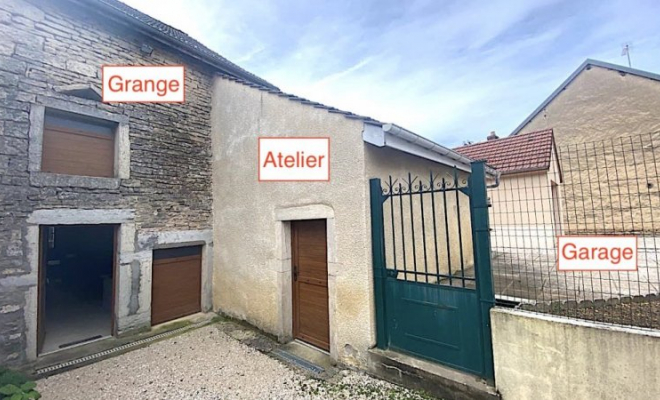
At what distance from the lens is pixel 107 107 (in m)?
5.95

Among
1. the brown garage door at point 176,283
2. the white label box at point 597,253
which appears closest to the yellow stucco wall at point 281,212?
the brown garage door at point 176,283

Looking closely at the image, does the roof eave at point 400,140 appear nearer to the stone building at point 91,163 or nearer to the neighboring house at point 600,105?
the stone building at point 91,163

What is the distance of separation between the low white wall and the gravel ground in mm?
1186

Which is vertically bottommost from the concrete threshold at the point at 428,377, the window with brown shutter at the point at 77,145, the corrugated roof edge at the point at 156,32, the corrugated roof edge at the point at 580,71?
the concrete threshold at the point at 428,377

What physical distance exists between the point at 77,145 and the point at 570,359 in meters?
8.22

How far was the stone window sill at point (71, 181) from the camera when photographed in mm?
5002

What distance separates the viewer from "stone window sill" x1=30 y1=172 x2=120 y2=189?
5002 millimetres

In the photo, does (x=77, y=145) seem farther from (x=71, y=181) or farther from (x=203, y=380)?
(x=203, y=380)

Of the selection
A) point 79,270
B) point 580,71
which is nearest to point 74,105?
point 79,270

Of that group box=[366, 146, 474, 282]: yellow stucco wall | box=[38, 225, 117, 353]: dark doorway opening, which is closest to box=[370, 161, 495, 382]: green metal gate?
box=[366, 146, 474, 282]: yellow stucco wall

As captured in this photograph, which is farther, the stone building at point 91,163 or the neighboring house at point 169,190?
the stone building at point 91,163

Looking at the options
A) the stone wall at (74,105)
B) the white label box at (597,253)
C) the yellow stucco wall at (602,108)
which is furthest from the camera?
the yellow stucco wall at (602,108)

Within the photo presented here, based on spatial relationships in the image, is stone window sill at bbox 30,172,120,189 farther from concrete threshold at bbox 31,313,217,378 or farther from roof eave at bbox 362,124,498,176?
roof eave at bbox 362,124,498,176

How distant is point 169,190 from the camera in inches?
266
